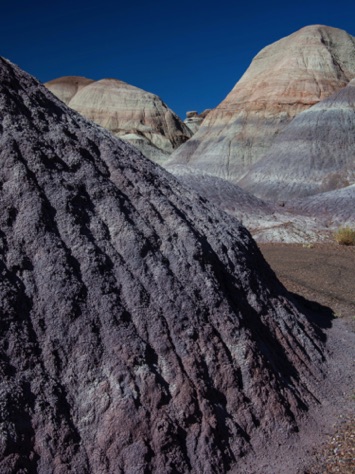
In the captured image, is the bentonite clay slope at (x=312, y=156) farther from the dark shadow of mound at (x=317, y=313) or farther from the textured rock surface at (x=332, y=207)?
the dark shadow of mound at (x=317, y=313)

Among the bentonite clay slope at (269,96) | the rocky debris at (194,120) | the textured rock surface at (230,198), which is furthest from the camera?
the rocky debris at (194,120)

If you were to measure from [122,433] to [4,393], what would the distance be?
32.5 inches

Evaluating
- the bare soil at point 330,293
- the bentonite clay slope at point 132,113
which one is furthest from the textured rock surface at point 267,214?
the bentonite clay slope at point 132,113

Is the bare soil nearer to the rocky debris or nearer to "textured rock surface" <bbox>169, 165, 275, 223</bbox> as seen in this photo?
"textured rock surface" <bbox>169, 165, 275, 223</bbox>

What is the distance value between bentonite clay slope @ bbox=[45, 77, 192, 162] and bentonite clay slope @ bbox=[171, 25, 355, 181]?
719 inches

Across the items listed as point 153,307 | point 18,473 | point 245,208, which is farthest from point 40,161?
point 245,208

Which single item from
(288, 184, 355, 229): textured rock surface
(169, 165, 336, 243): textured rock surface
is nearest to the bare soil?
(169, 165, 336, 243): textured rock surface

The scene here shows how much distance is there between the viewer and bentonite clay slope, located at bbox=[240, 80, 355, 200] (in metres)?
26.8

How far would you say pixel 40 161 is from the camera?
4.35 m

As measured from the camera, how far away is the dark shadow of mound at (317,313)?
5920 mm

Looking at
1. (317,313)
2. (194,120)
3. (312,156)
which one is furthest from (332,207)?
(194,120)

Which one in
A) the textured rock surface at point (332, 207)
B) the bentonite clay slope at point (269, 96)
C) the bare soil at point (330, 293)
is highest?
the bentonite clay slope at point (269, 96)

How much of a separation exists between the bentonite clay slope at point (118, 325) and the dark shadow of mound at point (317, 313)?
2.27 feet

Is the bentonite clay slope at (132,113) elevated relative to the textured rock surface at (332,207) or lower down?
elevated
